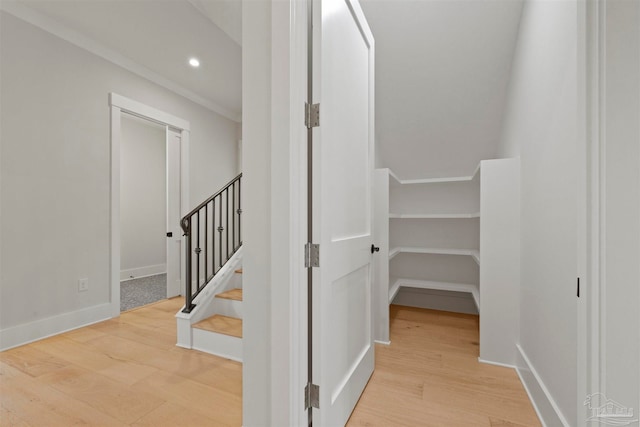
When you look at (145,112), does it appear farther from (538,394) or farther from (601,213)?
(538,394)

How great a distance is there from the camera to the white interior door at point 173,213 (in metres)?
3.70

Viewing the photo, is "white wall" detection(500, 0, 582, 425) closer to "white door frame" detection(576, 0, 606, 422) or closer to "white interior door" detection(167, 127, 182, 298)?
"white door frame" detection(576, 0, 606, 422)

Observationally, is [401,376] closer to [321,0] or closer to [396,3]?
[321,0]

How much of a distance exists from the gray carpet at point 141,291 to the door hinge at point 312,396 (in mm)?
2962

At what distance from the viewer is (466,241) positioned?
307 cm

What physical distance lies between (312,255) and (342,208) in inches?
13.5

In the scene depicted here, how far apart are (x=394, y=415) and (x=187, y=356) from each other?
4.89ft


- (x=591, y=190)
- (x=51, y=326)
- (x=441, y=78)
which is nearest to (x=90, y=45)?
(x=51, y=326)

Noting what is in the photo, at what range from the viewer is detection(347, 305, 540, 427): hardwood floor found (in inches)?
57.2

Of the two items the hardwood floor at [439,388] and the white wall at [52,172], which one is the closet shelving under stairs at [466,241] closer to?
the hardwood floor at [439,388]

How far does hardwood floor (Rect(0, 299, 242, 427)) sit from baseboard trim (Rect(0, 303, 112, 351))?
0.09 m

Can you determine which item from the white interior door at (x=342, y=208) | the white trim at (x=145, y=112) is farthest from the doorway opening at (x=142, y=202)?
the white interior door at (x=342, y=208)

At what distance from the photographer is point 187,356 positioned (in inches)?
83.4

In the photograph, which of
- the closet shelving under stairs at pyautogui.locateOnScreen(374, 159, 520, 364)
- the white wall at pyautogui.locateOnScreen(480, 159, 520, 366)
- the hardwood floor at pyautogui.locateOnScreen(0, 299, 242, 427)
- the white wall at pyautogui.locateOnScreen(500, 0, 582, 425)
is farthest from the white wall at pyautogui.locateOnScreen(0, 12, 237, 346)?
the white wall at pyautogui.locateOnScreen(500, 0, 582, 425)
